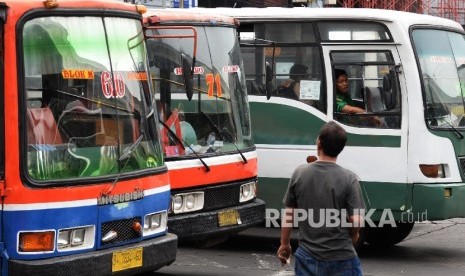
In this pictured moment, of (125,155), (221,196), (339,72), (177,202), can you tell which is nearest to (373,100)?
(339,72)

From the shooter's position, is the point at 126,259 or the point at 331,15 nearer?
the point at 126,259

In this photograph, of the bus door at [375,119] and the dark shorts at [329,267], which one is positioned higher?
the bus door at [375,119]

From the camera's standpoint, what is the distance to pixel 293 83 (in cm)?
1409

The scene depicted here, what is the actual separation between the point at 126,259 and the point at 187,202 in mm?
2398

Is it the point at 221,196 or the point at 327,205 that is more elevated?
the point at 327,205

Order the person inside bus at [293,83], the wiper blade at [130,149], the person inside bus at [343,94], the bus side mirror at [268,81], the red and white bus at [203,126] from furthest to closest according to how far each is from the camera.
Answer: the person inside bus at [293,83], the person inside bus at [343,94], the bus side mirror at [268,81], the red and white bus at [203,126], the wiper blade at [130,149]

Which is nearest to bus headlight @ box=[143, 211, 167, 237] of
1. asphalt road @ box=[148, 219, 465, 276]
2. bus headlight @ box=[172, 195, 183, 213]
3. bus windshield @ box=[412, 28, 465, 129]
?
bus headlight @ box=[172, 195, 183, 213]

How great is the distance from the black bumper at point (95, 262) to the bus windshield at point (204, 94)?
1.99 meters

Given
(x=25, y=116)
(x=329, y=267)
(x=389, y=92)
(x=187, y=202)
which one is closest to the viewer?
(x=329, y=267)

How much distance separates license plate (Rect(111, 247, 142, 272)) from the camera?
952 cm

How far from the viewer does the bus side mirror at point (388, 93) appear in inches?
535

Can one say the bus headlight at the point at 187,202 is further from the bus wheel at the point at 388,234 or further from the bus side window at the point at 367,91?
the bus wheel at the point at 388,234

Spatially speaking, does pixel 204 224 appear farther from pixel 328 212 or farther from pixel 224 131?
pixel 328 212

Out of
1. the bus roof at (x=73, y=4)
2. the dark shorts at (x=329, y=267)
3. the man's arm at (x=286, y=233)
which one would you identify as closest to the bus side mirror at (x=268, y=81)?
the bus roof at (x=73, y=4)
